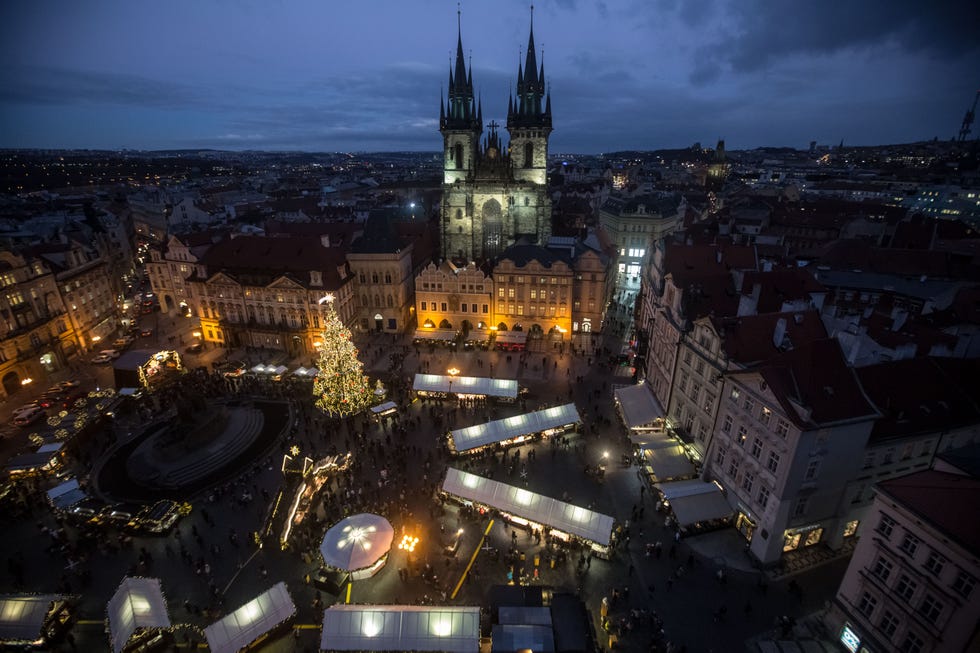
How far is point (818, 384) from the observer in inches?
1032

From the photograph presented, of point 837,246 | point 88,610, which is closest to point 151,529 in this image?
point 88,610

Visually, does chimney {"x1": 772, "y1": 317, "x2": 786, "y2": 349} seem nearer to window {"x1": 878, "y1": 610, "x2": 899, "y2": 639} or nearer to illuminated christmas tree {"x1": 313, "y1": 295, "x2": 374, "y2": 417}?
window {"x1": 878, "y1": 610, "x2": 899, "y2": 639}

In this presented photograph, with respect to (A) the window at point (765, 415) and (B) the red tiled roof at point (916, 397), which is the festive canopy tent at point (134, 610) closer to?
(A) the window at point (765, 415)

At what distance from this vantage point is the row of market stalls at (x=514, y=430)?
1474 inches

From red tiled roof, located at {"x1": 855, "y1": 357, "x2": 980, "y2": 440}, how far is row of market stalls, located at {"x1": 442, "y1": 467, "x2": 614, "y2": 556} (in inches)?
648

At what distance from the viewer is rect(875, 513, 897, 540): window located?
20.7 m

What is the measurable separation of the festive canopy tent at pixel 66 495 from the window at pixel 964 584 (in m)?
47.6

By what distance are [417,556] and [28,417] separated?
3905 centimetres

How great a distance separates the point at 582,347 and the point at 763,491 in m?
30.6

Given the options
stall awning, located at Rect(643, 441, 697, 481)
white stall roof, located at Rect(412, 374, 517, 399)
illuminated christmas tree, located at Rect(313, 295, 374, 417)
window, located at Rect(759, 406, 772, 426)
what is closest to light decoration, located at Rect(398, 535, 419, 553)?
illuminated christmas tree, located at Rect(313, 295, 374, 417)

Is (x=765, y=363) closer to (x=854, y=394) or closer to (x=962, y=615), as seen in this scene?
(x=854, y=394)

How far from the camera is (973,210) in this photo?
83.1 meters

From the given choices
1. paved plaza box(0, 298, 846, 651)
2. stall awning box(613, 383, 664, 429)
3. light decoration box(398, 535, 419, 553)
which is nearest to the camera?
paved plaza box(0, 298, 846, 651)

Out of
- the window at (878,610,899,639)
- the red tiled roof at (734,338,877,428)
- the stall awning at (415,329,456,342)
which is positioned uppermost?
the red tiled roof at (734,338,877,428)
